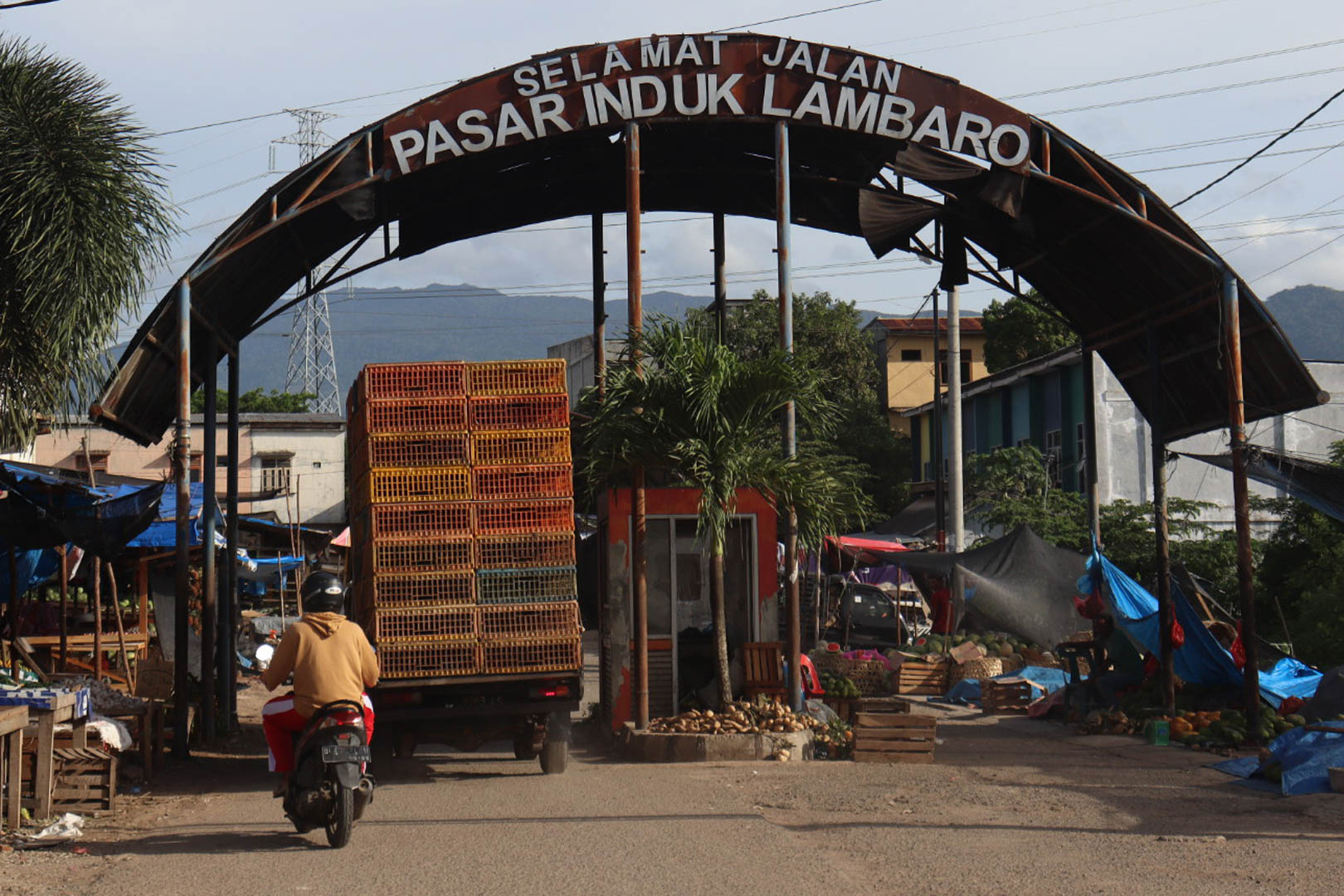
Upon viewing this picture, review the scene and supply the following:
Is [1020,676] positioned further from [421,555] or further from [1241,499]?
[421,555]

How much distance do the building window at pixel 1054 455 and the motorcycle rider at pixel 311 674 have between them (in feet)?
114

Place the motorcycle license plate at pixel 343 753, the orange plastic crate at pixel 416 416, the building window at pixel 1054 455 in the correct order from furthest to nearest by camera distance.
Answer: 1. the building window at pixel 1054 455
2. the orange plastic crate at pixel 416 416
3. the motorcycle license plate at pixel 343 753

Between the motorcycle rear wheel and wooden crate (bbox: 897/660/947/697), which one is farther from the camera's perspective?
wooden crate (bbox: 897/660/947/697)

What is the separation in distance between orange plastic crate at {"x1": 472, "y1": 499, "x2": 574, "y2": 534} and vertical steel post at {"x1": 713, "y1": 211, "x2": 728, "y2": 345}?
19.4 ft

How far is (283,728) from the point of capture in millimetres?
9250

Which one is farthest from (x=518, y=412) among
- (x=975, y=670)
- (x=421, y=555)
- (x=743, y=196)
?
(x=975, y=670)

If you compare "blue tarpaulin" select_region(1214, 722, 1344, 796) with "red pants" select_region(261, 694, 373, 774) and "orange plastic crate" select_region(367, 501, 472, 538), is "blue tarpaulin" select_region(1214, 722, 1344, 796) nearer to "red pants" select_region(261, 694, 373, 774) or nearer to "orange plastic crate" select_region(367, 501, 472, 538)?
"orange plastic crate" select_region(367, 501, 472, 538)

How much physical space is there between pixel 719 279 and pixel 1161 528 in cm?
655

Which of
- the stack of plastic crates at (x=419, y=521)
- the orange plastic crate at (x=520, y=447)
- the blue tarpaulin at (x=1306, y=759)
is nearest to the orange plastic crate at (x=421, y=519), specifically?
the stack of plastic crates at (x=419, y=521)

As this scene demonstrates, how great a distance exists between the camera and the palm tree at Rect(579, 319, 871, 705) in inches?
582

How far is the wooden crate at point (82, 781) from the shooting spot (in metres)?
10.5

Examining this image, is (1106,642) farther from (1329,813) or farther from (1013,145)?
(1329,813)

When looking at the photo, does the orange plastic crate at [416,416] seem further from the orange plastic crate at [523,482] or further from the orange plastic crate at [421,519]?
the orange plastic crate at [421,519]

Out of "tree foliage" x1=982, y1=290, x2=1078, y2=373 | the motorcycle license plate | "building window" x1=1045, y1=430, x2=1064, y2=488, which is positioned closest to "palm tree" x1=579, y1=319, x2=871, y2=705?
the motorcycle license plate
